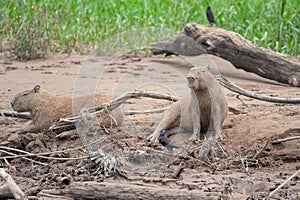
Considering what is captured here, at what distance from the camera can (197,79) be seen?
612 cm

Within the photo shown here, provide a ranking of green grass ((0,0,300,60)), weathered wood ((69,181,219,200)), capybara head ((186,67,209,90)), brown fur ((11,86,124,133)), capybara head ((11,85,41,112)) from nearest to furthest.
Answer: weathered wood ((69,181,219,200))
capybara head ((186,67,209,90))
brown fur ((11,86,124,133))
capybara head ((11,85,41,112))
green grass ((0,0,300,60))

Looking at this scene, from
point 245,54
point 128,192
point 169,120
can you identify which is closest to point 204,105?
point 169,120

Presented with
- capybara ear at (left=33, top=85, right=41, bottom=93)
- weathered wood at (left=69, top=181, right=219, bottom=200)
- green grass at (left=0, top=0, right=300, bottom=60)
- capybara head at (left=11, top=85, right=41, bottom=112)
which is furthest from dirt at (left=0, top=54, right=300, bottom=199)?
green grass at (left=0, top=0, right=300, bottom=60)

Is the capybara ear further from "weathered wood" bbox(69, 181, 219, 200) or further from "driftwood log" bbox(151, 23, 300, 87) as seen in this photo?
"driftwood log" bbox(151, 23, 300, 87)

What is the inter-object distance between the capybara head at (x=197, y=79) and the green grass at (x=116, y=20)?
15.7 feet

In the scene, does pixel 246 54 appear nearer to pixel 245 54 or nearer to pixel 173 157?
pixel 245 54

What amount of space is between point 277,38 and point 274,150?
551cm

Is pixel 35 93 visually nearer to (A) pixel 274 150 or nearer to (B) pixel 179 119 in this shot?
(B) pixel 179 119

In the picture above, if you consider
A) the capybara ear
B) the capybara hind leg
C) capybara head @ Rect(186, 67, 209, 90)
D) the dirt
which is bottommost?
the dirt

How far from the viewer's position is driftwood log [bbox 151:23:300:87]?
9086mm

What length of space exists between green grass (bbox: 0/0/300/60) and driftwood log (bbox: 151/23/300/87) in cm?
152

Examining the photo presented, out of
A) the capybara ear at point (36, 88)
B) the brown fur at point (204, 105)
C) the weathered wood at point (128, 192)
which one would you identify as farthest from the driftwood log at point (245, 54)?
the weathered wood at point (128, 192)

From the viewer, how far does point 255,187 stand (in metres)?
5.20

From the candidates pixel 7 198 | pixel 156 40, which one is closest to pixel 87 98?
pixel 7 198
